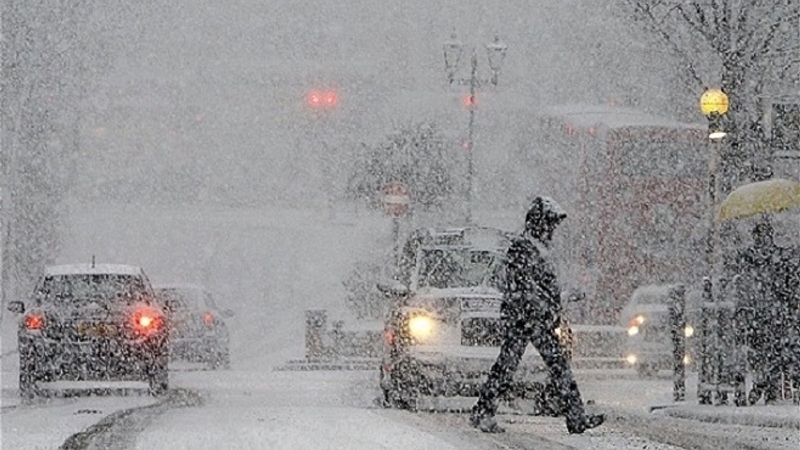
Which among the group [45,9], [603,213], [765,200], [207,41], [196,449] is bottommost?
[196,449]

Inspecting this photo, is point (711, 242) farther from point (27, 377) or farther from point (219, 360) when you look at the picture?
point (219, 360)

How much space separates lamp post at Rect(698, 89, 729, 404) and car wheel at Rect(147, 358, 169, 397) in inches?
229

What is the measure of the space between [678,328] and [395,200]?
56.2 ft

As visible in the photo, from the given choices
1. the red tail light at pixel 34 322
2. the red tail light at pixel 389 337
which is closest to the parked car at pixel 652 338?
the red tail light at pixel 389 337

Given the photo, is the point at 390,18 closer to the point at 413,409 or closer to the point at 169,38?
the point at 169,38

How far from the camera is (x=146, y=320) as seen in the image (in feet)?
57.5

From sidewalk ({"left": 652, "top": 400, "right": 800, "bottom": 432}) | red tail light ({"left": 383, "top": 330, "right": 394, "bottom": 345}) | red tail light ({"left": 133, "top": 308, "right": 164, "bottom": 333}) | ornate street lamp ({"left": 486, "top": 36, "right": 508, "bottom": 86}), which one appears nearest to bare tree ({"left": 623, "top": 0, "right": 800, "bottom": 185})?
ornate street lamp ({"left": 486, "top": 36, "right": 508, "bottom": 86})

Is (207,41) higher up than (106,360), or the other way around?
(207,41)

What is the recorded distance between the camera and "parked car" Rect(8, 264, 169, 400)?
17250 mm

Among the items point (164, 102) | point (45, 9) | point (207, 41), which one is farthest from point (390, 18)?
point (45, 9)

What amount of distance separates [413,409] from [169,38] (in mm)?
68732

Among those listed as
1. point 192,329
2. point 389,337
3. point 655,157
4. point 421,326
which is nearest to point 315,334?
point 192,329

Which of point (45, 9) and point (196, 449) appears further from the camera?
point (45, 9)

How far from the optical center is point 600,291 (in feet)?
146
